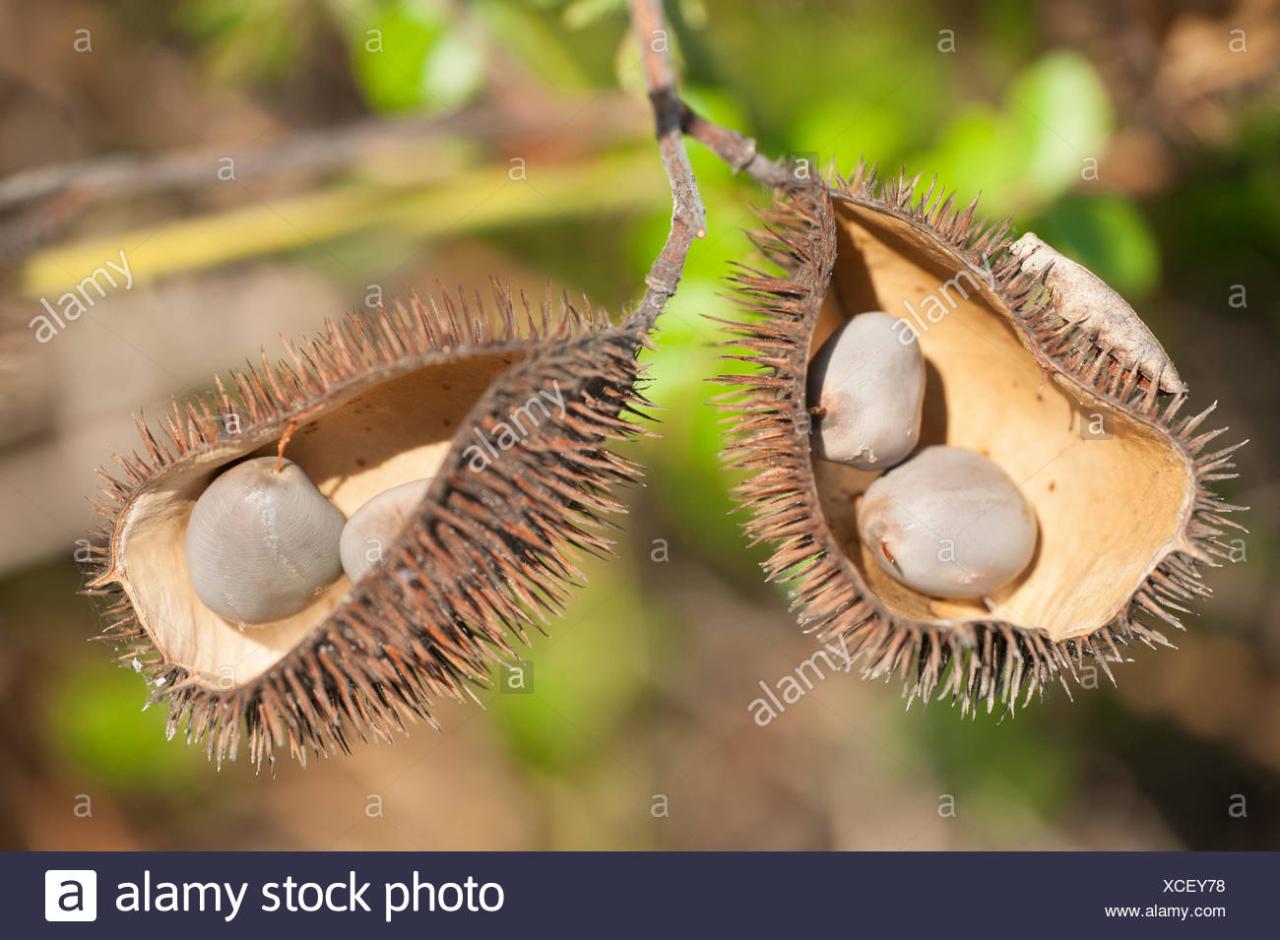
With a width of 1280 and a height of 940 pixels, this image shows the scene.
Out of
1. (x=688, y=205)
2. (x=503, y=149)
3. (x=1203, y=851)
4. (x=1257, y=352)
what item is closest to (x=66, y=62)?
(x=503, y=149)

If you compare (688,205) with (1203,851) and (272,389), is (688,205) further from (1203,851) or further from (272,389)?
(1203,851)

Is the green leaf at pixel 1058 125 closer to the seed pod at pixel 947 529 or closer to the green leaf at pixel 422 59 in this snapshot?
the seed pod at pixel 947 529

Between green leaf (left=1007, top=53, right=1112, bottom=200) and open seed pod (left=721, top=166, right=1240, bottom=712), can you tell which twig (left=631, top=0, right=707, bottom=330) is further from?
green leaf (left=1007, top=53, right=1112, bottom=200)

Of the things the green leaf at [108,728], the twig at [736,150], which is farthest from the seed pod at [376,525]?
the green leaf at [108,728]

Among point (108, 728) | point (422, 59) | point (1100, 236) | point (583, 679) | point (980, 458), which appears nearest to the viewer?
point (980, 458)

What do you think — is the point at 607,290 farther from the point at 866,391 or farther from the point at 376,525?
the point at 376,525

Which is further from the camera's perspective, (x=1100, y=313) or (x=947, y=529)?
(x=947, y=529)

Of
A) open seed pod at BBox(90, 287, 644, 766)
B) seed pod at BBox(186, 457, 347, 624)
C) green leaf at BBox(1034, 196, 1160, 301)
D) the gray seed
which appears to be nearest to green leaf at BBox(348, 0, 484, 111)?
open seed pod at BBox(90, 287, 644, 766)

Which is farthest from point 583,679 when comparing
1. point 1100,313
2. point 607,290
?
point 1100,313
